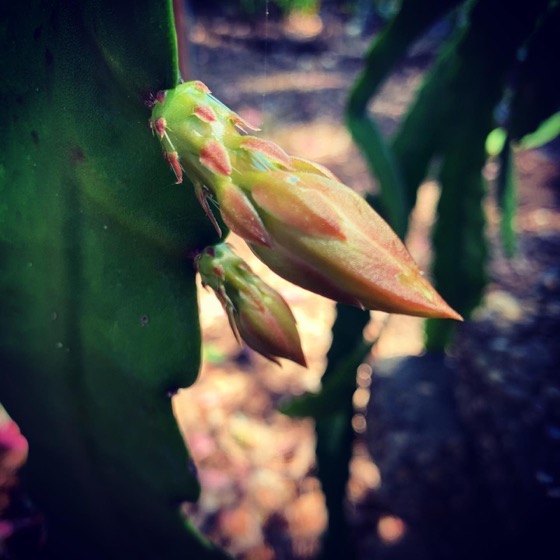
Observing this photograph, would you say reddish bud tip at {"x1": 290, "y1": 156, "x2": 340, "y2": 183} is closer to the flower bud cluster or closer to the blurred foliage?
the flower bud cluster

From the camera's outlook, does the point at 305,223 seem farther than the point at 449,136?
No

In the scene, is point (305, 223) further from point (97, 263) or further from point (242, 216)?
point (97, 263)

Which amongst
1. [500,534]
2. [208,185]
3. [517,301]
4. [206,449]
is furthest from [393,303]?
[206,449]

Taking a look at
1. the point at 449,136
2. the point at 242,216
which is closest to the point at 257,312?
the point at 242,216

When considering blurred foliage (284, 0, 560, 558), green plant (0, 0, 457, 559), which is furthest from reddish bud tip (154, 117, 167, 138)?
blurred foliage (284, 0, 560, 558)

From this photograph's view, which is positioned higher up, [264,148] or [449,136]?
[264,148]
